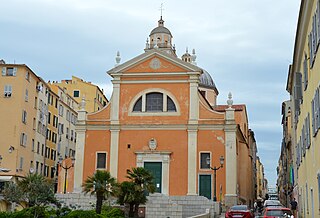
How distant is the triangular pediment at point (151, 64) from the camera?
41344 millimetres

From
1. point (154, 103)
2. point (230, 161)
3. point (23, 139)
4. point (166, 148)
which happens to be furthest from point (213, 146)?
point (23, 139)

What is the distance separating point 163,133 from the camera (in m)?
40.4

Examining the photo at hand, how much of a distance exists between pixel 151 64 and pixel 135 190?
16821 millimetres

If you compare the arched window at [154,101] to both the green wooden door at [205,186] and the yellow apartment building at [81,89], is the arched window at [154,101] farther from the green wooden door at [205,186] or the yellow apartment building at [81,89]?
the yellow apartment building at [81,89]

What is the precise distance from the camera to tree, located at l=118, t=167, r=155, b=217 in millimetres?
27094

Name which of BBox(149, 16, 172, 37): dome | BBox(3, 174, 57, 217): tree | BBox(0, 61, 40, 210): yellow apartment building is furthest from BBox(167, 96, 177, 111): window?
BBox(3, 174, 57, 217): tree

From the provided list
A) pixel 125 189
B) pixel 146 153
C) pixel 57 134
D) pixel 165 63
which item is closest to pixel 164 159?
pixel 146 153

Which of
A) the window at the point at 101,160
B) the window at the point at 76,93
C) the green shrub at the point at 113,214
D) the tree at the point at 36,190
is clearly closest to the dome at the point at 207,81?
the window at the point at 76,93

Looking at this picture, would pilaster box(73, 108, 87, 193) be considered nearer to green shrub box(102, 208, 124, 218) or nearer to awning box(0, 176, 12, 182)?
awning box(0, 176, 12, 182)

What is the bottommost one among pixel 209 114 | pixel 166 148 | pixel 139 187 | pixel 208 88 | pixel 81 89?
pixel 139 187

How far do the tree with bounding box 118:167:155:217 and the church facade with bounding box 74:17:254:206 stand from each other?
11.2 metres

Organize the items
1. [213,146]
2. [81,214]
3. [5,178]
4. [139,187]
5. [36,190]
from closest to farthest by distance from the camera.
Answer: [81,214] → [36,190] → [139,187] → [213,146] → [5,178]

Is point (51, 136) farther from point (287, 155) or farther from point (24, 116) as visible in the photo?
point (287, 155)

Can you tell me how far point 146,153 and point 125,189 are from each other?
13052 mm
